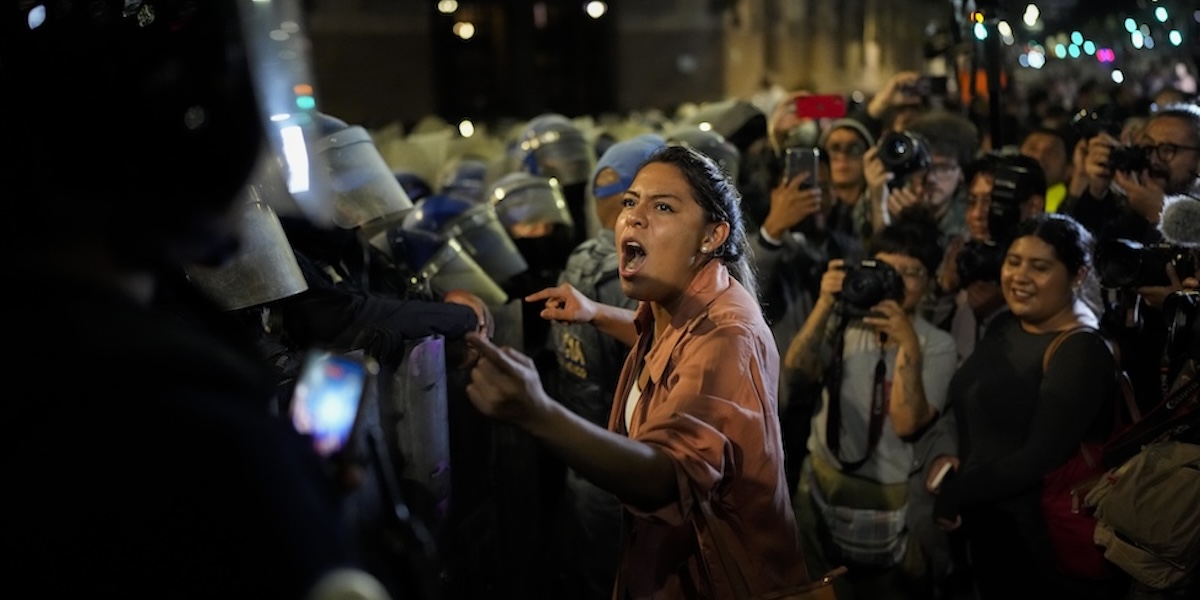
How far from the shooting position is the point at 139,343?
3.72 ft

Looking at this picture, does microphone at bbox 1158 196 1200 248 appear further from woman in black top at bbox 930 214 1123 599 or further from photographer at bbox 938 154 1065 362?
photographer at bbox 938 154 1065 362

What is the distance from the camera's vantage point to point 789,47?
30312 mm

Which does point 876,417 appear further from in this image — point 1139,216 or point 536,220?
point 536,220

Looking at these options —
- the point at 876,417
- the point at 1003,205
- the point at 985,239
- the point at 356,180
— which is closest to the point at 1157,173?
the point at 1003,205

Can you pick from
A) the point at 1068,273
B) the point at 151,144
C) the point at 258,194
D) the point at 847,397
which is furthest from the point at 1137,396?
the point at 151,144

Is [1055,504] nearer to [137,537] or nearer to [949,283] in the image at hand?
[949,283]

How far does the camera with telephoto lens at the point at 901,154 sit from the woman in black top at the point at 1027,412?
140 centimetres

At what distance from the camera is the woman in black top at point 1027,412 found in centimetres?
355

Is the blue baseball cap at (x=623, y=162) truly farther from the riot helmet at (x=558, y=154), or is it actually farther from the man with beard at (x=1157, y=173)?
the riot helmet at (x=558, y=154)

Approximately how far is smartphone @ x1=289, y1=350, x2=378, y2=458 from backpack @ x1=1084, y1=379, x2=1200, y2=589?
253 centimetres

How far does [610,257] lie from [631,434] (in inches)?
65.9

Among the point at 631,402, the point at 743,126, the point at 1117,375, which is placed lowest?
the point at 1117,375

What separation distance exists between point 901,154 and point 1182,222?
68.6 inches

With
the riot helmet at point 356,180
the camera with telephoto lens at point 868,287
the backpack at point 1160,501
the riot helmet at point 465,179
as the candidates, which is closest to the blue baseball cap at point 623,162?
the riot helmet at point 356,180
